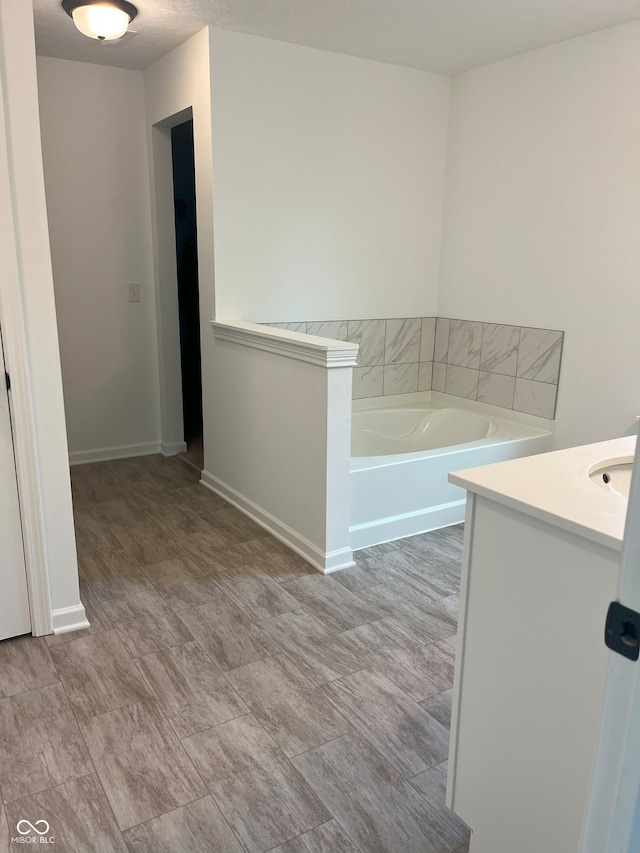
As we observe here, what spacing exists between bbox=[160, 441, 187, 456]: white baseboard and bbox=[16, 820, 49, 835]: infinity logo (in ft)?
9.98

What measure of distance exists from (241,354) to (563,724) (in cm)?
251

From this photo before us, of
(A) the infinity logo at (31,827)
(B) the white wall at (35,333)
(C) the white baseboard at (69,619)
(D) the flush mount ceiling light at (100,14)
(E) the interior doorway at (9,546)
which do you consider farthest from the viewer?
(D) the flush mount ceiling light at (100,14)

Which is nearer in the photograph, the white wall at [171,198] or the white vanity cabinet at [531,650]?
the white vanity cabinet at [531,650]

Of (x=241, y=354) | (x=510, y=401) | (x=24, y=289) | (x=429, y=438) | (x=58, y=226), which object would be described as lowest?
(x=429, y=438)

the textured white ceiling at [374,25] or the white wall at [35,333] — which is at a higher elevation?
the textured white ceiling at [374,25]

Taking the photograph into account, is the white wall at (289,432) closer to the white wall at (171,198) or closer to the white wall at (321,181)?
the white wall at (171,198)

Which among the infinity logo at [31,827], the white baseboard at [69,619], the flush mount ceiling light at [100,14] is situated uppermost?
the flush mount ceiling light at [100,14]

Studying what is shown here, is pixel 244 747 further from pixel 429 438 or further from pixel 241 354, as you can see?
pixel 429 438

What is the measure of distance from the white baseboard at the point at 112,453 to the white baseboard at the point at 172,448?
59mm

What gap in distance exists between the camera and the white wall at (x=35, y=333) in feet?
6.57

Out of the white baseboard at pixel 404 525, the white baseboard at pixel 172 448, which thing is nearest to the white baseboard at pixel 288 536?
the white baseboard at pixel 404 525

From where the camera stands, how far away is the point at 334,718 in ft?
6.53

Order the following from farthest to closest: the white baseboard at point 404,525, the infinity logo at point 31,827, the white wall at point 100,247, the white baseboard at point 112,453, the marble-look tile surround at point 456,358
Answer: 1. the white baseboard at point 112,453
2. the white wall at point 100,247
3. the marble-look tile surround at point 456,358
4. the white baseboard at point 404,525
5. the infinity logo at point 31,827

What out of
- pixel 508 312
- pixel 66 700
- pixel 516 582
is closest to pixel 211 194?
pixel 508 312
